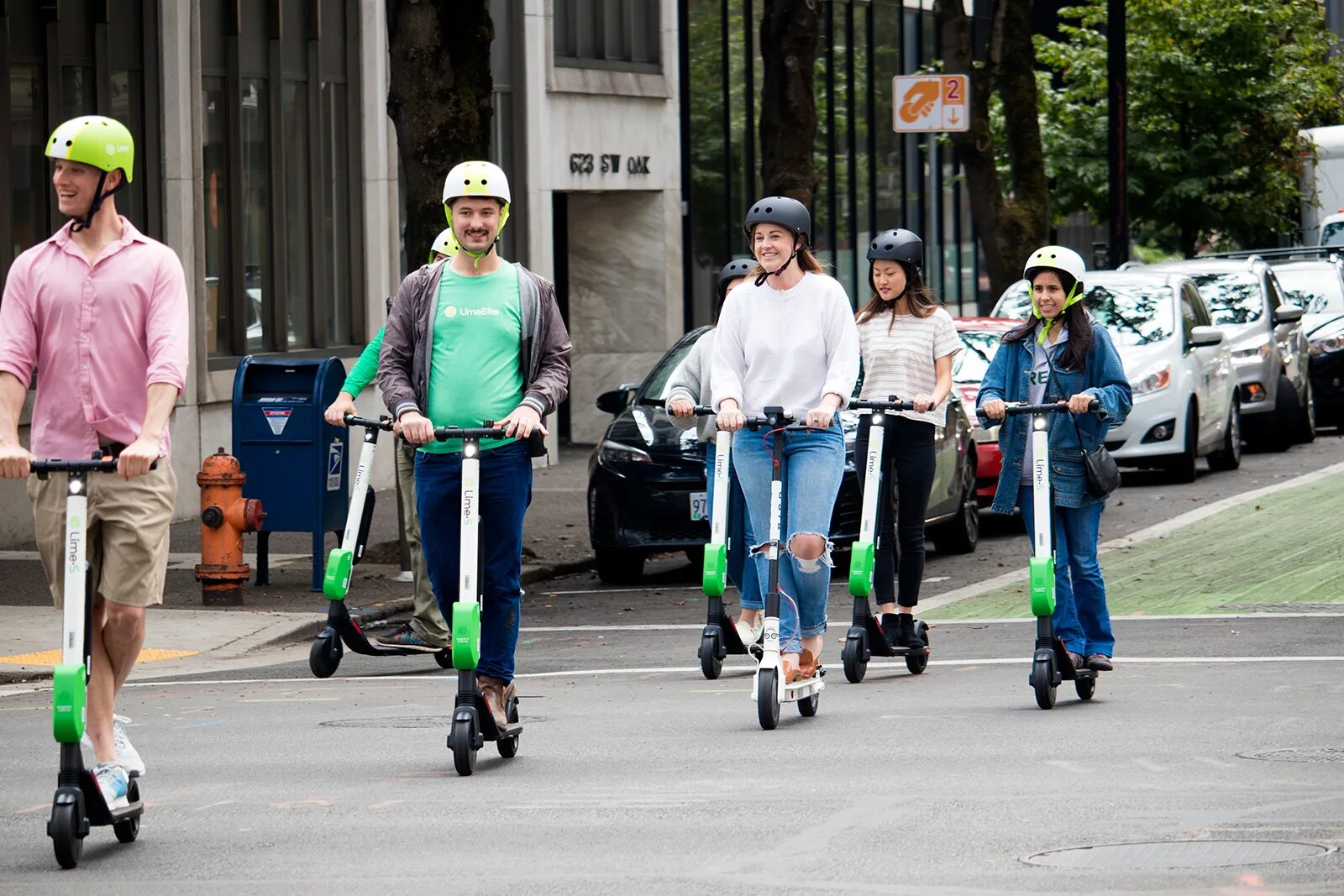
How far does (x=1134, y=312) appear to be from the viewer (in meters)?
20.6

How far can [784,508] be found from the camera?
8.97 m

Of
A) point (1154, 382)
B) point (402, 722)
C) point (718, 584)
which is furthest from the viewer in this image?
point (1154, 382)

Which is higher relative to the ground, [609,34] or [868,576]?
[609,34]

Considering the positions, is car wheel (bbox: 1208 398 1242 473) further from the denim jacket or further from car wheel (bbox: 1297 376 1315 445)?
the denim jacket

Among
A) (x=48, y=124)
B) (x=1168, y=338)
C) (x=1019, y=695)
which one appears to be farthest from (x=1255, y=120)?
(x=1019, y=695)

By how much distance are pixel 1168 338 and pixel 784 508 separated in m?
12.0

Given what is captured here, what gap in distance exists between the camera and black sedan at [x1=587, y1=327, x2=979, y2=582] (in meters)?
14.1

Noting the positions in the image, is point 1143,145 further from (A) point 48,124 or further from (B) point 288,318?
(A) point 48,124

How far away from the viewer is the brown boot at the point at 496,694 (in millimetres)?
7910

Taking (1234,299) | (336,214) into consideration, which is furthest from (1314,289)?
(336,214)

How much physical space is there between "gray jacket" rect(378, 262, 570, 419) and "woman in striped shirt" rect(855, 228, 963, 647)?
2957 mm

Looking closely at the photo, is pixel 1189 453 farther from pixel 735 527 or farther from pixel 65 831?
pixel 65 831

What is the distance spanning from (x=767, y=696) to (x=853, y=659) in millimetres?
1521

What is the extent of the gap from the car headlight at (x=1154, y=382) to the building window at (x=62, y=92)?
26.6ft
